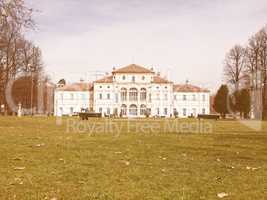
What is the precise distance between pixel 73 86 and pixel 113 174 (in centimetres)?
9403

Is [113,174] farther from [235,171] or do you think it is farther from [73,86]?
[73,86]

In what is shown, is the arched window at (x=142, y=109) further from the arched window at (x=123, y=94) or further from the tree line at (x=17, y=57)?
the tree line at (x=17, y=57)

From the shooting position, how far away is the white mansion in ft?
298

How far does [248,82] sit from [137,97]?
42040 millimetres

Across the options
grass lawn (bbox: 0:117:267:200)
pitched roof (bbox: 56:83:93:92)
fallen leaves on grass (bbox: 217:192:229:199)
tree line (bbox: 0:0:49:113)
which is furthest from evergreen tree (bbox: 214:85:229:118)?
fallen leaves on grass (bbox: 217:192:229:199)

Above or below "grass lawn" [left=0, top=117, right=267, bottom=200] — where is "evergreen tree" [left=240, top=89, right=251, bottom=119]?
above

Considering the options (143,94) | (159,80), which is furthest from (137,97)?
(159,80)

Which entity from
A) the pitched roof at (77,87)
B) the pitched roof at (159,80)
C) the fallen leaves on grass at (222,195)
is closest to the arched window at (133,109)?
the pitched roof at (159,80)

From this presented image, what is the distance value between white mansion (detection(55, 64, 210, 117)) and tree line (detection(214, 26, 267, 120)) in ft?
99.7

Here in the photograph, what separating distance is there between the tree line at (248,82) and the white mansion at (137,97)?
99.7 ft

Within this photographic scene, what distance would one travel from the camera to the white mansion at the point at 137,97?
90.9m

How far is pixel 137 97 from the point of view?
90.9 metres

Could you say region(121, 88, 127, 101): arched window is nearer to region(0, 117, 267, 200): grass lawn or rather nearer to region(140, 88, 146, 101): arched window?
region(140, 88, 146, 101): arched window

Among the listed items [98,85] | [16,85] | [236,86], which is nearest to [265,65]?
[236,86]
